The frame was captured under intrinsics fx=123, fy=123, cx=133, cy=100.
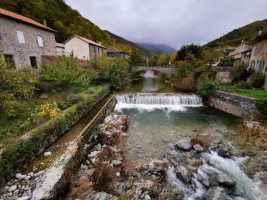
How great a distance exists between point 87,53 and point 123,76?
1376 centimetres

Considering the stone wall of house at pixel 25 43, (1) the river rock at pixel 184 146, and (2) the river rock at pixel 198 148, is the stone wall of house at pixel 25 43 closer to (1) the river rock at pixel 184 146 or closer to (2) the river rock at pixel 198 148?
(1) the river rock at pixel 184 146

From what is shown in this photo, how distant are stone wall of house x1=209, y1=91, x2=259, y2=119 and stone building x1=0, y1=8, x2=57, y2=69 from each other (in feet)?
67.6

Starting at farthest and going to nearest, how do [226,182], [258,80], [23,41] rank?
[258,80], [23,41], [226,182]

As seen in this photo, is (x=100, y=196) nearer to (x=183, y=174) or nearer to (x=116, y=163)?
(x=116, y=163)

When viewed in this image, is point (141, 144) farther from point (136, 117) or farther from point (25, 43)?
point (25, 43)

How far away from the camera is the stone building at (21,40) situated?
13203 mm

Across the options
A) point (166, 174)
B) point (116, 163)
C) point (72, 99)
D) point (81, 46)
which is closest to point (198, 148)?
point (166, 174)

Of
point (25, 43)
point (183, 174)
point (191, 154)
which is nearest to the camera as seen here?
point (183, 174)

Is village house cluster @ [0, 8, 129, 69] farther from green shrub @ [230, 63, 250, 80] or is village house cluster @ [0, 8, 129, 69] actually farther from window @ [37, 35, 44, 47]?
green shrub @ [230, 63, 250, 80]

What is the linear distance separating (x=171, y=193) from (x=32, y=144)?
241 inches

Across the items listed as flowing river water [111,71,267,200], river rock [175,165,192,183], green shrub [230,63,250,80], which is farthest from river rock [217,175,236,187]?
green shrub [230,63,250,80]

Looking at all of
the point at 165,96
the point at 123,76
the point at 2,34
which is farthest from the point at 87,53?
the point at 165,96

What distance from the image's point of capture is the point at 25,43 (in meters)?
15.2

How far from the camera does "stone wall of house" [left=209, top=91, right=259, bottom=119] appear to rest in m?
11.1
